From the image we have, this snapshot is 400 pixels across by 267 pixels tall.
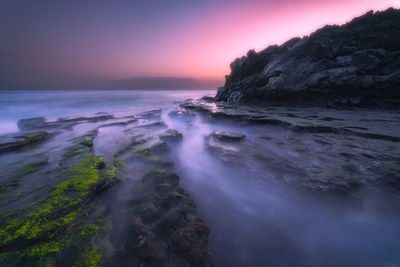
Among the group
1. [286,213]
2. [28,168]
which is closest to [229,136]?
[286,213]

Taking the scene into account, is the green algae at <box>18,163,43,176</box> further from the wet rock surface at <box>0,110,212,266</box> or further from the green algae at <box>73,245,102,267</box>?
the green algae at <box>73,245,102,267</box>

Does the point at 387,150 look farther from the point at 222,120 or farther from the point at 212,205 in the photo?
the point at 222,120

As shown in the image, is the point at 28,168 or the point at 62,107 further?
the point at 62,107

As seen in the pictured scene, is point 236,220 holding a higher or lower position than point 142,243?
lower

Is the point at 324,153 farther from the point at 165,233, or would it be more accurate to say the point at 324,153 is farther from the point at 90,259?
the point at 90,259

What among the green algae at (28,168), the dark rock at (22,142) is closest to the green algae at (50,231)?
the green algae at (28,168)

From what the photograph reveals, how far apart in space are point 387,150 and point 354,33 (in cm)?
1810

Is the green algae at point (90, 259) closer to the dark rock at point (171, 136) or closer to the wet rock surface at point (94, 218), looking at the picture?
the wet rock surface at point (94, 218)

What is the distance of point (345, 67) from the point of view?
13.2 m

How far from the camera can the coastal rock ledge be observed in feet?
39.9

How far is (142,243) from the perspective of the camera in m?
2.76

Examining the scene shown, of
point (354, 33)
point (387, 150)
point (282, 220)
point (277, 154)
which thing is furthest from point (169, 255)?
point (354, 33)

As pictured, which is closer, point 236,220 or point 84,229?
point 84,229

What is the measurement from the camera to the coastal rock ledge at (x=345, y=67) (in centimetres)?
1215
